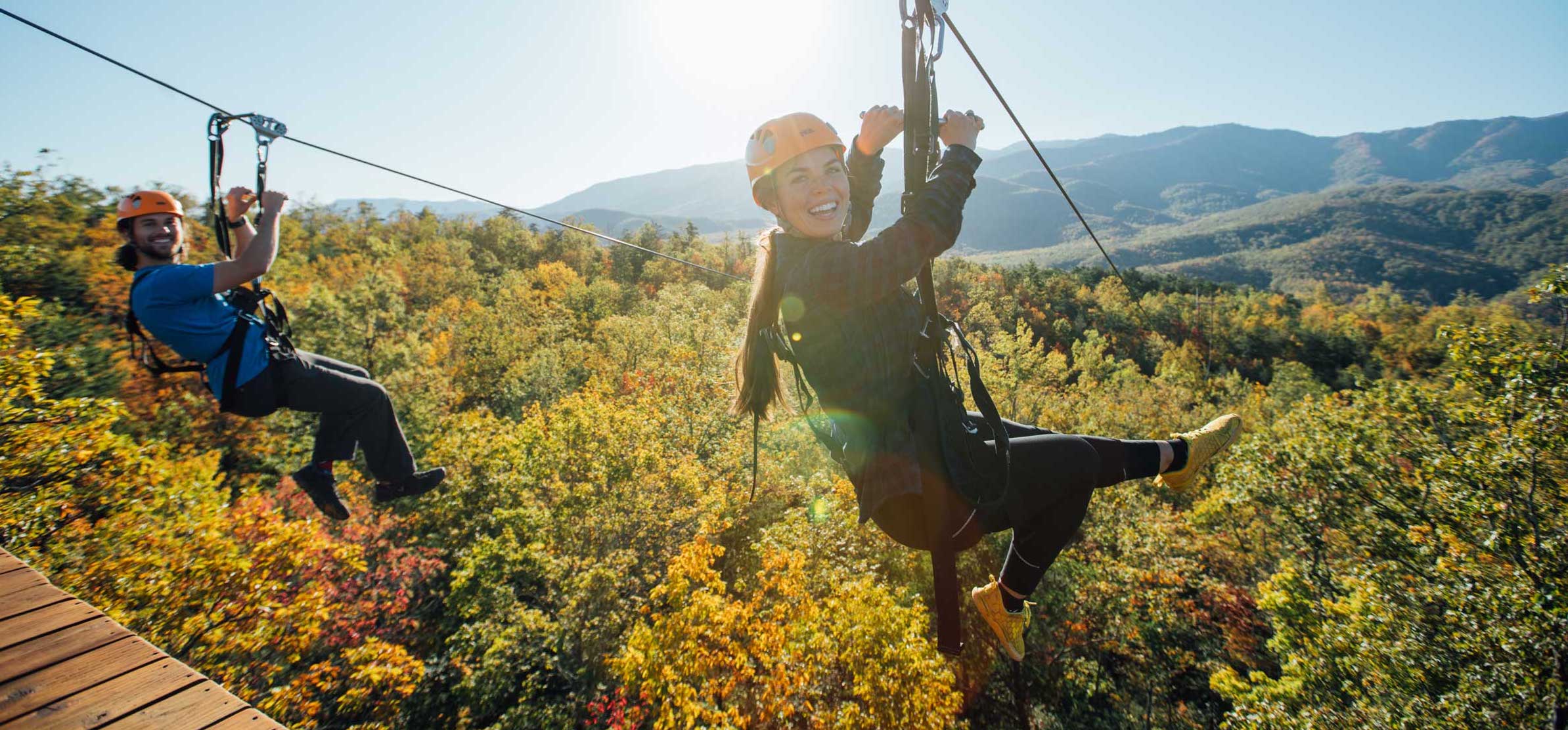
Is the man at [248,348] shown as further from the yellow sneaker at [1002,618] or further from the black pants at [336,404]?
the yellow sneaker at [1002,618]

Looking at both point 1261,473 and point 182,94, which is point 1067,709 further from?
point 182,94

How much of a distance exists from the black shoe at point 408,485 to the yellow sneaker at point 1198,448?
4.75 m

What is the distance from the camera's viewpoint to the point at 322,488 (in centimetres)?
473

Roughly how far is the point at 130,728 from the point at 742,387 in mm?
2046

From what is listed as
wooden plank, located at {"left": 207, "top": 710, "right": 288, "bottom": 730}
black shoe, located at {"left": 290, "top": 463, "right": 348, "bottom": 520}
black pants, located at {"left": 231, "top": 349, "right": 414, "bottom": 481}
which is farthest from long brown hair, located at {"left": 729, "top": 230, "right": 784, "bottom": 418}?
black shoe, located at {"left": 290, "top": 463, "right": 348, "bottom": 520}

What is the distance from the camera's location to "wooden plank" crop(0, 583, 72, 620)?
184 cm

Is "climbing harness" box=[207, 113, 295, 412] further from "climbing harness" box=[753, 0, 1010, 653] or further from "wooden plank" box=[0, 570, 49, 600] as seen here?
"climbing harness" box=[753, 0, 1010, 653]

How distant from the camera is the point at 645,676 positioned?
10992 mm

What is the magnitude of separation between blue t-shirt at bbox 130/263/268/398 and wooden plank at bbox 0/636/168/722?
2263 mm

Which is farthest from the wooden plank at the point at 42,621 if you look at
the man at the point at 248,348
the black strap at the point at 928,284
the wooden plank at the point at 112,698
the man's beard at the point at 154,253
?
the black strap at the point at 928,284

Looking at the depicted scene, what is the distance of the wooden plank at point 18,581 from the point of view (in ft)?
6.36

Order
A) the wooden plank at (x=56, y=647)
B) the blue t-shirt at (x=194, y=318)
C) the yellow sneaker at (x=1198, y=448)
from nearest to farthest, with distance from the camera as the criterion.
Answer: the wooden plank at (x=56, y=647) → the yellow sneaker at (x=1198, y=448) → the blue t-shirt at (x=194, y=318)

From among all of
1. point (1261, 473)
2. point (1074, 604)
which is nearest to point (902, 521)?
point (1074, 604)

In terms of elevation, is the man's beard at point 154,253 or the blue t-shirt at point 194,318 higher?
the man's beard at point 154,253
